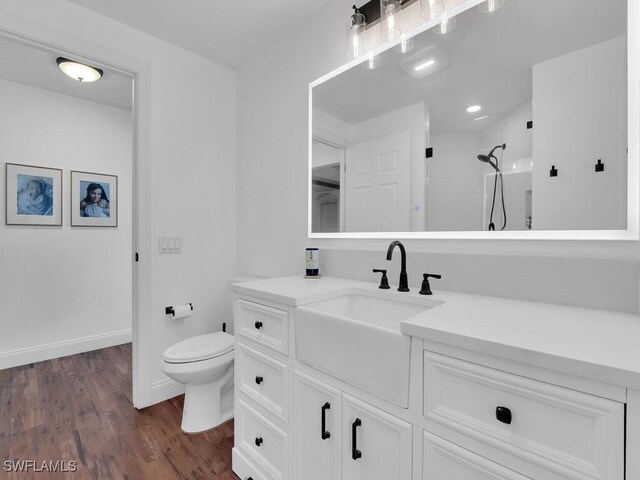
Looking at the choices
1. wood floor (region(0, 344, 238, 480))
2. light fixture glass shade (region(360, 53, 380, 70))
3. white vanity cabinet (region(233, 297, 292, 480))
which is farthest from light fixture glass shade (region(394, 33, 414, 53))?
wood floor (region(0, 344, 238, 480))

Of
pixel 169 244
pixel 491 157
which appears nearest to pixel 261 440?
pixel 169 244

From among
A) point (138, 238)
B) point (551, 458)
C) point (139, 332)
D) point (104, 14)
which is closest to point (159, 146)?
point (138, 238)

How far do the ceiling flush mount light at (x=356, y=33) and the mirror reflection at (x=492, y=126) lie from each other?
0.08 metres

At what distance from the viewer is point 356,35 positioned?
1.64 m

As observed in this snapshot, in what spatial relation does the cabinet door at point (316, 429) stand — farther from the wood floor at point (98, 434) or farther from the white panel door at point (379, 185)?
the white panel door at point (379, 185)

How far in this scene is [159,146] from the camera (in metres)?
2.18

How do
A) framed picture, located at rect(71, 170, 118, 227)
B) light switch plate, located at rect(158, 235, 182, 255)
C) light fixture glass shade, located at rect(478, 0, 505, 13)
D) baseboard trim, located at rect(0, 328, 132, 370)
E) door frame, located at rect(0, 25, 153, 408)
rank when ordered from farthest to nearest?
framed picture, located at rect(71, 170, 118, 227) < baseboard trim, located at rect(0, 328, 132, 370) < light switch plate, located at rect(158, 235, 182, 255) < door frame, located at rect(0, 25, 153, 408) < light fixture glass shade, located at rect(478, 0, 505, 13)

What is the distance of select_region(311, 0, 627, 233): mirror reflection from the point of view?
1.01 metres

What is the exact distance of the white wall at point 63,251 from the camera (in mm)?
Result: 2709

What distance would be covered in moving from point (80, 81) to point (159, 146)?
1.33 meters

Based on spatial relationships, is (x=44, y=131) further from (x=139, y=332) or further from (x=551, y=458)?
(x=551, y=458)

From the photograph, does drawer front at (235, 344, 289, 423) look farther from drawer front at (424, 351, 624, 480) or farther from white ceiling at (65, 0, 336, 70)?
white ceiling at (65, 0, 336, 70)

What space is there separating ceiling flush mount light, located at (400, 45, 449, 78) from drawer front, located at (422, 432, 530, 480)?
1470 mm

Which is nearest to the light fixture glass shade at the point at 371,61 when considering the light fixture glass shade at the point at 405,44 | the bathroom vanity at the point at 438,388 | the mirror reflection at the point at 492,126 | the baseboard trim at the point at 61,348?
the mirror reflection at the point at 492,126
